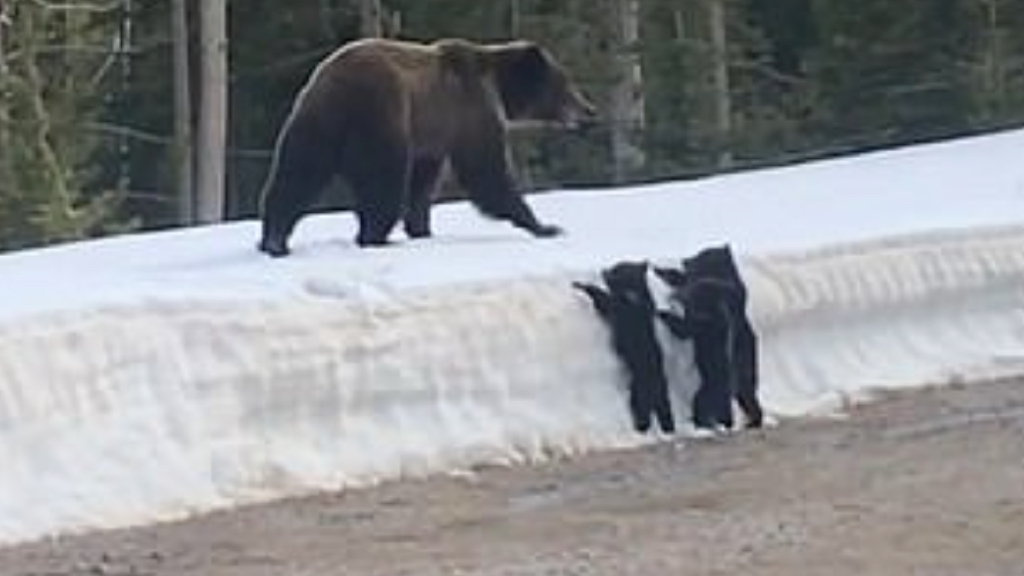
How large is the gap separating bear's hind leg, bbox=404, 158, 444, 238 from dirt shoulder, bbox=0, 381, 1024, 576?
105 inches

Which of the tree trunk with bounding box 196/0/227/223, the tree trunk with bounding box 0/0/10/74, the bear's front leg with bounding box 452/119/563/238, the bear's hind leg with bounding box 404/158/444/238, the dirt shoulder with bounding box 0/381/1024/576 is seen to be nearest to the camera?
the dirt shoulder with bounding box 0/381/1024/576

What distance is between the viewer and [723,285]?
44.5 feet

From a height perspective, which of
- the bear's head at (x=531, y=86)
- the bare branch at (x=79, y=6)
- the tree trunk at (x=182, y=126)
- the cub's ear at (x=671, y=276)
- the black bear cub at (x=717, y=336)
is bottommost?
the tree trunk at (x=182, y=126)

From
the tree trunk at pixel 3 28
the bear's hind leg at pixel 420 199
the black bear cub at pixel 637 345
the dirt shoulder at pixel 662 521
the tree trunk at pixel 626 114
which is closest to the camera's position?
the dirt shoulder at pixel 662 521

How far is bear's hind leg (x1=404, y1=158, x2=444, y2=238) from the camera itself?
1482 cm

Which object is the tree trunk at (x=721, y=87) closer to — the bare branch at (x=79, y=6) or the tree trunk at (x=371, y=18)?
the tree trunk at (x=371, y=18)

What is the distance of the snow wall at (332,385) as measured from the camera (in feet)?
35.9

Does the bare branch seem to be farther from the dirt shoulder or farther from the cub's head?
the dirt shoulder

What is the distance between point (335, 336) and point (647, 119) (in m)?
23.0

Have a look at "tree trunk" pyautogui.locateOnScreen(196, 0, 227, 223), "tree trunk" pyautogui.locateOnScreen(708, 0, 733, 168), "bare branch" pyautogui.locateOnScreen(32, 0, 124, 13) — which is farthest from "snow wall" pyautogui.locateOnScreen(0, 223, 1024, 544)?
"tree trunk" pyautogui.locateOnScreen(708, 0, 733, 168)

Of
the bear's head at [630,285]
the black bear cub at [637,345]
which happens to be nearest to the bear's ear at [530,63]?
the bear's head at [630,285]

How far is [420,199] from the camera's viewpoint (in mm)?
14938

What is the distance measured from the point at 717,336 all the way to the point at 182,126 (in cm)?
2100

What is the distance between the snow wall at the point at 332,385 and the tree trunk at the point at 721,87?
751 inches
